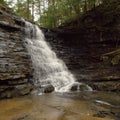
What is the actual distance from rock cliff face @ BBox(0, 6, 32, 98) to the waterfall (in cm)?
120

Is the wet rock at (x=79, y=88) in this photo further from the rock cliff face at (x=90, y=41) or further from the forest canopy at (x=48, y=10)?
the forest canopy at (x=48, y=10)

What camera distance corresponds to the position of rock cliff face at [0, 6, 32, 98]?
12172mm

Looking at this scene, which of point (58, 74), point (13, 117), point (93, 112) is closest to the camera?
point (13, 117)

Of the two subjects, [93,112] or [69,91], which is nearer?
[93,112]

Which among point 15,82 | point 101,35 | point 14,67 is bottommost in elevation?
point 15,82

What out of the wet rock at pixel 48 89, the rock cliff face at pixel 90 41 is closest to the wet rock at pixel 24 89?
the wet rock at pixel 48 89

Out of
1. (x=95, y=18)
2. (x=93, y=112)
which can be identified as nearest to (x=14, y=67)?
(x=93, y=112)

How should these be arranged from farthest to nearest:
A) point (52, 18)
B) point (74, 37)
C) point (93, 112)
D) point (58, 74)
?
point (52, 18), point (74, 37), point (58, 74), point (93, 112)

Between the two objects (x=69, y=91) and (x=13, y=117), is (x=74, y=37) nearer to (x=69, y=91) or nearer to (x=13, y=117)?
(x=69, y=91)

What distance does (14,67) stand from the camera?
13.1 m

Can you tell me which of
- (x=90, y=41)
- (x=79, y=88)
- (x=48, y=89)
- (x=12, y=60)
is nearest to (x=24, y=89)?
(x=48, y=89)

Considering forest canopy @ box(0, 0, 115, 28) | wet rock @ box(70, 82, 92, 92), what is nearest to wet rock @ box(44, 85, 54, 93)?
wet rock @ box(70, 82, 92, 92)

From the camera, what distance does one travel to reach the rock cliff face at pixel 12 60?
1217 centimetres

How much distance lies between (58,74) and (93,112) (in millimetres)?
8867
